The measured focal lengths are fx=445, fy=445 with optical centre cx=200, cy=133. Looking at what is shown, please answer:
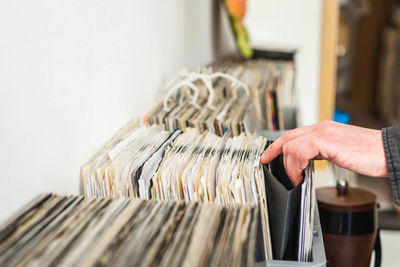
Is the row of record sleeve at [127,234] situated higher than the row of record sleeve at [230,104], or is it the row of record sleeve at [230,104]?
the row of record sleeve at [230,104]

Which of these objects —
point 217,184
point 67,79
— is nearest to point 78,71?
point 67,79

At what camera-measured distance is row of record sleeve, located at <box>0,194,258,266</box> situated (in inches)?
21.0

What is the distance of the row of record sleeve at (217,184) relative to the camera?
75 centimetres

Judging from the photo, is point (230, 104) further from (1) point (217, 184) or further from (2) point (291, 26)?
(2) point (291, 26)

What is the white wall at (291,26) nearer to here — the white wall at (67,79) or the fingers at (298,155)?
the white wall at (67,79)

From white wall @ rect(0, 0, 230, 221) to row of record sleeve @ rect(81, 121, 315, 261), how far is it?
7 cm

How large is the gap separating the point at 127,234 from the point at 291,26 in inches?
84.6

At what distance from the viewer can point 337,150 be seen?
30.4 inches

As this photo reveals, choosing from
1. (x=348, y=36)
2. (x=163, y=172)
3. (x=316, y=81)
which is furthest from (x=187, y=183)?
(x=348, y=36)

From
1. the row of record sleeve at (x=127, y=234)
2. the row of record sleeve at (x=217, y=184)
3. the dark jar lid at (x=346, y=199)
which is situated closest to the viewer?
the row of record sleeve at (x=127, y=234)

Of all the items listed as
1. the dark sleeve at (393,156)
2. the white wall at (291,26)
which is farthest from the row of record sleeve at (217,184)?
the white wall at (291,26)

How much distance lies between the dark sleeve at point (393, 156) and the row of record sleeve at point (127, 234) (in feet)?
0.93

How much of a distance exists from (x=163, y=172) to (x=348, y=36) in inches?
174

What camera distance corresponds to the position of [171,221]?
0.62m
